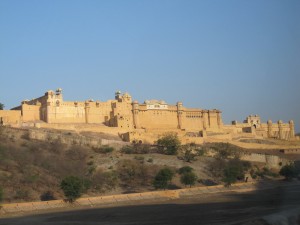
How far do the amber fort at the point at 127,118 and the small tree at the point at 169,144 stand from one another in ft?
9.84

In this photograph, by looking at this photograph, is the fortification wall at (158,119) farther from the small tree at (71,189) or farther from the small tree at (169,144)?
the small tree at (71,189)

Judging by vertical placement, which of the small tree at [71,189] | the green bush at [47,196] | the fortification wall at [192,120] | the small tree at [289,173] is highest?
the fortification wall at [192,120]

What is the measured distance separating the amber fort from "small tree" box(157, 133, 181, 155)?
3.00 m

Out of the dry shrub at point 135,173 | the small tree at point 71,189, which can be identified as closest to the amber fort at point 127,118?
the dry shrub at point 135,173

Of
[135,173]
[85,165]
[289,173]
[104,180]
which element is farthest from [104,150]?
[289,173]

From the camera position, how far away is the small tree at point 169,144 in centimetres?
4631

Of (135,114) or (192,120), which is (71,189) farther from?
(192,120)

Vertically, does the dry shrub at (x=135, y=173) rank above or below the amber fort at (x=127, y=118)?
below

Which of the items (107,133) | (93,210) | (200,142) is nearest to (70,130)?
(107,133)

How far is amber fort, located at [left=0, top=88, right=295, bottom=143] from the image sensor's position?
50.4m

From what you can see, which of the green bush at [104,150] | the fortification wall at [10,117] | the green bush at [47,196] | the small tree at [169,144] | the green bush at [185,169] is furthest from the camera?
the fortification wall at [10,117]

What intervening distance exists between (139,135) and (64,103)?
913cm

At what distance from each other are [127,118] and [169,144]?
8.90 meters

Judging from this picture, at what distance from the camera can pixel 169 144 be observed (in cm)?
4684
